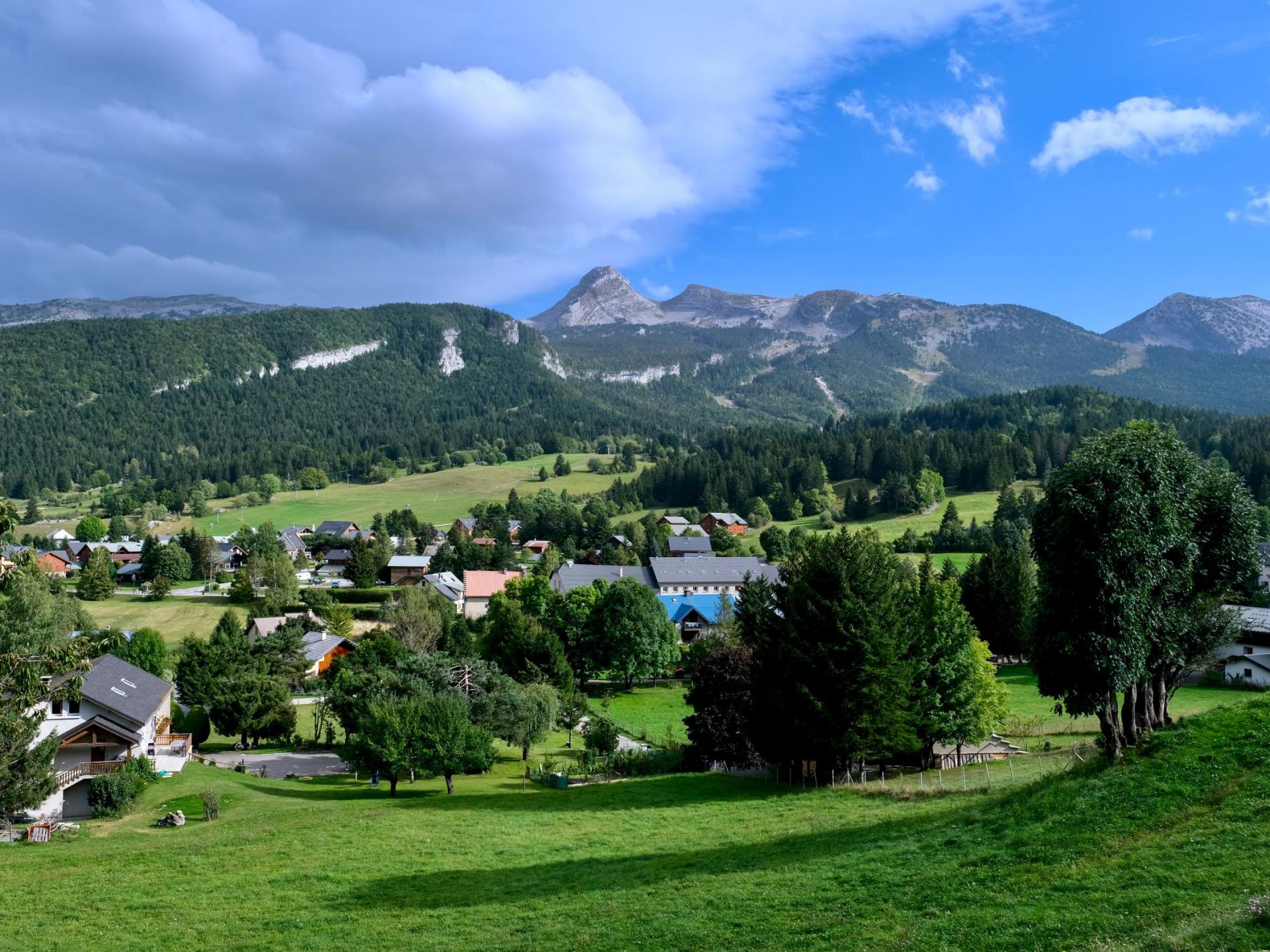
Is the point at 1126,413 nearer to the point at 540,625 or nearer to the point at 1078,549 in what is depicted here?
the point at 540,625

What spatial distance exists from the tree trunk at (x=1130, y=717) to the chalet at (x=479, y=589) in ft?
238

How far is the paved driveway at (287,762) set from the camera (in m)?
42.1

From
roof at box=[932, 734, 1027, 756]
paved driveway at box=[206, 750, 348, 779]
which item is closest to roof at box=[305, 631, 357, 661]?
paved driveway at box=[206, 750, 348, 779]

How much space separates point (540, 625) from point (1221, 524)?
155 ft

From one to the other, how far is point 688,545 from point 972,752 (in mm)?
80415

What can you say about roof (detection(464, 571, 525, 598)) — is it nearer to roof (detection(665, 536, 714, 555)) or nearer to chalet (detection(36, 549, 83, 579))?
roof (detection(665, 536, 714, 555))

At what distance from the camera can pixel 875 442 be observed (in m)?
157

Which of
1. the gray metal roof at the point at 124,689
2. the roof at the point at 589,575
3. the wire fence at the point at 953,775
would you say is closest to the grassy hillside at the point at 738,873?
the wire fence at the point at 953,775

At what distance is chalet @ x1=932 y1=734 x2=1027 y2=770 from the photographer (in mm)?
32750

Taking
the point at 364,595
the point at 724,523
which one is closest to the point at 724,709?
the point at 364,595

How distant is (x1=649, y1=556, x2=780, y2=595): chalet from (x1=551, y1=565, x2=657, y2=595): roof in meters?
1.45

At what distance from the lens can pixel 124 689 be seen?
133 feet

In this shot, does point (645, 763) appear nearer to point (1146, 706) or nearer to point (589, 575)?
point (1146, 706)

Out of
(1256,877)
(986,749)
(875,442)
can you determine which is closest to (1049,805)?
(1256,877)
